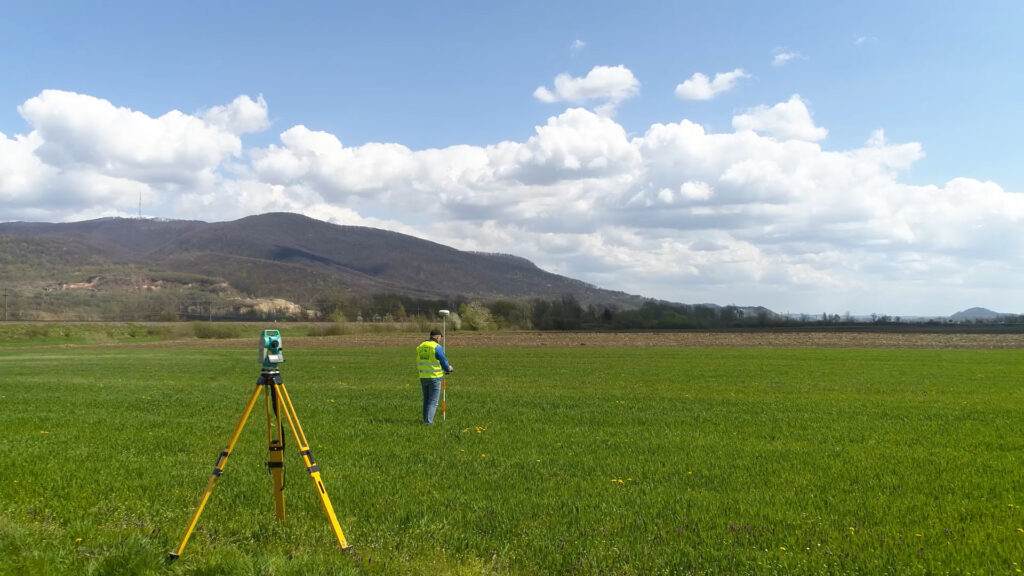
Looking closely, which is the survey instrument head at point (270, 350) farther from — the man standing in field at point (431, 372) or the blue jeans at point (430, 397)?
the blue jeans at point (430, 397)

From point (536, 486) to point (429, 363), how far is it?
22.1 feet

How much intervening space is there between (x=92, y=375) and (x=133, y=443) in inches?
821

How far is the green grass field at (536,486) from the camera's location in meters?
7.06

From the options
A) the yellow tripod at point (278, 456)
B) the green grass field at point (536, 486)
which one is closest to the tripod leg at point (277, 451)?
the yellow tripod at point (278, 456)

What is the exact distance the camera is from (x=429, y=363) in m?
16.3

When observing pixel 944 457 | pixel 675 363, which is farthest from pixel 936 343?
pixel 944 457

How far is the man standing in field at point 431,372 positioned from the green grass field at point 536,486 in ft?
1.98

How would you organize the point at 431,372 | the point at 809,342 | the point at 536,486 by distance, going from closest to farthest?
the point at 536,486 → the point at 431,372 → the point at 809,342

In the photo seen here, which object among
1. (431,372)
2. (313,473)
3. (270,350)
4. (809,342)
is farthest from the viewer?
(809,342)

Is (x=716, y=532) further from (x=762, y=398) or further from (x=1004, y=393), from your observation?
(x=1004, y=393)

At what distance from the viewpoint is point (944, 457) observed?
12117mm

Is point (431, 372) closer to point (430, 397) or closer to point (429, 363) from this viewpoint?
point (429, 363)

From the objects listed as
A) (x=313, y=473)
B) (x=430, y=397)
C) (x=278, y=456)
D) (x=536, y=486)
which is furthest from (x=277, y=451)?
(x=430, y=397)

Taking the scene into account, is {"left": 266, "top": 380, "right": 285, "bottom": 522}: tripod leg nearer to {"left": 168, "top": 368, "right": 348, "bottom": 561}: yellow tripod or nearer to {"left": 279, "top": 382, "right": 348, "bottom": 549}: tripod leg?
{"left": 168, "top": 368, "right": 348, "bottom": 561}: yellow tripod
